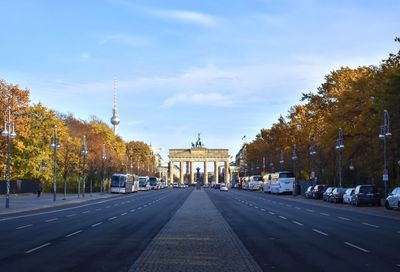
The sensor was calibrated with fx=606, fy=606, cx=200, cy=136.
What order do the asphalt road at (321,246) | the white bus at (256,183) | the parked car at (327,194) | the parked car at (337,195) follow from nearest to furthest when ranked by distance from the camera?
the asphalt road at (321,246), the parked car at (337,195), the parked car at (327,194), the white bus at (256,183)

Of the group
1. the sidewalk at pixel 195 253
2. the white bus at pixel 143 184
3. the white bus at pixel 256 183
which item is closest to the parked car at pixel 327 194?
the sidewalk at pixel 195 253

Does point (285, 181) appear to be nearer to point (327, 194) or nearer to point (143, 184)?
point (327, 194)

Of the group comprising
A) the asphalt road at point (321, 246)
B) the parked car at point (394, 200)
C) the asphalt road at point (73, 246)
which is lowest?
the asphalt road at point (73, 246)

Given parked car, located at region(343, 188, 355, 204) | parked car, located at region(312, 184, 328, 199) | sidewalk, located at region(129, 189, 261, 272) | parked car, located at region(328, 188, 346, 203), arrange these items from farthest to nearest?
1. parked car, located at region(312, 184, 328, 199)
2. parked car, located at region(328, 188, 346, 203)
3. parked car, located at region(343, 188, 355, 204)
4. sidewalk, located at region(129, 189, 261, 272)

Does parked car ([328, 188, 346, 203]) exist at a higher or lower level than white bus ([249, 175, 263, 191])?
lower

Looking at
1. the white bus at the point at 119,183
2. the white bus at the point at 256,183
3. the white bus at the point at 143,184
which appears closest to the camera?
the white bus at the point at 119,183

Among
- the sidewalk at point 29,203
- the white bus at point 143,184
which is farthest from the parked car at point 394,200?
the white bus at point 143,184

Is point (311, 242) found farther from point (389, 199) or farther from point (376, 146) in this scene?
point (376, 146)

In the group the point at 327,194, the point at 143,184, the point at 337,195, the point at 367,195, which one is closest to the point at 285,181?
the point at 327,194

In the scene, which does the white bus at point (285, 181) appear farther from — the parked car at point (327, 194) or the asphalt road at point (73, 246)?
the asphalt road at point (73, 246)

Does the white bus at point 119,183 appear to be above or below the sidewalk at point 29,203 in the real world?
above

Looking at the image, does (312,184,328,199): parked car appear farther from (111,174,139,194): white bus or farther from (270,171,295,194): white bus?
(111,174,139,194): white bus

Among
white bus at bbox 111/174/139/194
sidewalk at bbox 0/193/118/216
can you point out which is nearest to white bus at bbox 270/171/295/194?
white bus at bbox 111/174/139/194

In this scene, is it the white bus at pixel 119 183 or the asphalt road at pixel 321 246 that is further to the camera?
the white bus at pixel 119 183
